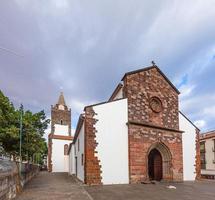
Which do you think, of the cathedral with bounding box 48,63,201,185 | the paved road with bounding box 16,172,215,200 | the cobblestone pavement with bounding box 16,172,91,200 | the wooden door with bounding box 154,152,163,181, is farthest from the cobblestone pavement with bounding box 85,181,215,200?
the wooden door with bounding box 154,152,163,181

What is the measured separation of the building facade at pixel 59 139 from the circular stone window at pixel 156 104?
28811mm

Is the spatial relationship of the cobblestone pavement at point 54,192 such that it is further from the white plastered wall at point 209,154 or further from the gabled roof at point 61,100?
the gabled roof at point 61,100

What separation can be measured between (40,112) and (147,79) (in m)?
8.56

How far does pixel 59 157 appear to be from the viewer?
1729 inches

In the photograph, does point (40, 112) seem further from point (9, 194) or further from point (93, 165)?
point (9, 194)

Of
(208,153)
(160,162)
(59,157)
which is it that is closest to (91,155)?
(160,162)

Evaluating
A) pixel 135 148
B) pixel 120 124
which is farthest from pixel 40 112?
pixel 135 148

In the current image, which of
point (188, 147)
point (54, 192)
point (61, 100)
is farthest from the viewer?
point (61, 100)

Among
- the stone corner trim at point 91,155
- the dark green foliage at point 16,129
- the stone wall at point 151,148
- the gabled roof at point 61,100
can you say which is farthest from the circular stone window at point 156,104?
the gabled roof at point 61,100

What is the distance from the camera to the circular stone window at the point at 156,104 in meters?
18.6

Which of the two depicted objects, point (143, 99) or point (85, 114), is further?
point (143, 99)

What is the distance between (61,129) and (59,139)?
A: 5357 mm

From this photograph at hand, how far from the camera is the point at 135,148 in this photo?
54.3 ft

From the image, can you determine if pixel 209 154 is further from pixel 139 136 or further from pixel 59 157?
pixel 59 157
